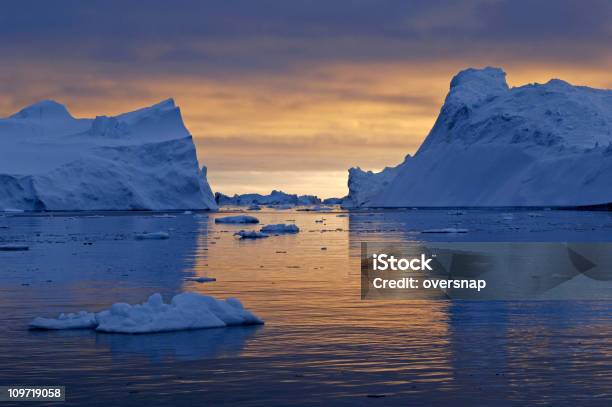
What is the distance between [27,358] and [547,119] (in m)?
134

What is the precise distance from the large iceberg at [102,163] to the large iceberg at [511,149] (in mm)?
39815

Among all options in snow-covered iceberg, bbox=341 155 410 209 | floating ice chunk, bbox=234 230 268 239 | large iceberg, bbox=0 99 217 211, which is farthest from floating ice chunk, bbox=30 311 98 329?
snow-covered iceberg, bbox=341 155 410 209

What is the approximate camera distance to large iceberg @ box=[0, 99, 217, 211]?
349 ft

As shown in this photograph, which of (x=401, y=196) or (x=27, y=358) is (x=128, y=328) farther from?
(x=401, y=196)

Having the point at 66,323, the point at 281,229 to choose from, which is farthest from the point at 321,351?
the point at 281,229

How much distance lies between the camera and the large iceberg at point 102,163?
106m

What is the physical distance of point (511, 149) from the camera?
14150 centimetres

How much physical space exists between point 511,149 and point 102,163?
63.5 metres

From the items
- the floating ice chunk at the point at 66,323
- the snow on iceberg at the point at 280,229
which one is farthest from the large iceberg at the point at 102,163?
the floating ice chunk at the point at 66,323

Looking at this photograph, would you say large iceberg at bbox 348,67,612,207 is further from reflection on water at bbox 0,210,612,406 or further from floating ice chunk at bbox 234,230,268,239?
reflection on water at bbox 0,210,612,406

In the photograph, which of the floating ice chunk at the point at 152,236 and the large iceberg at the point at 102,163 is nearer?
the floating ice chunk at the point at 152,236

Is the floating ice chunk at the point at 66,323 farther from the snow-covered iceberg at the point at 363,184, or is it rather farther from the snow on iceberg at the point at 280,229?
the snow-covered iceberg at the point at 363,184

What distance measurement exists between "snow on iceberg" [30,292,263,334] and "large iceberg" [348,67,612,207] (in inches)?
4410

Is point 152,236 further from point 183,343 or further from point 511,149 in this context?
point 511,149
